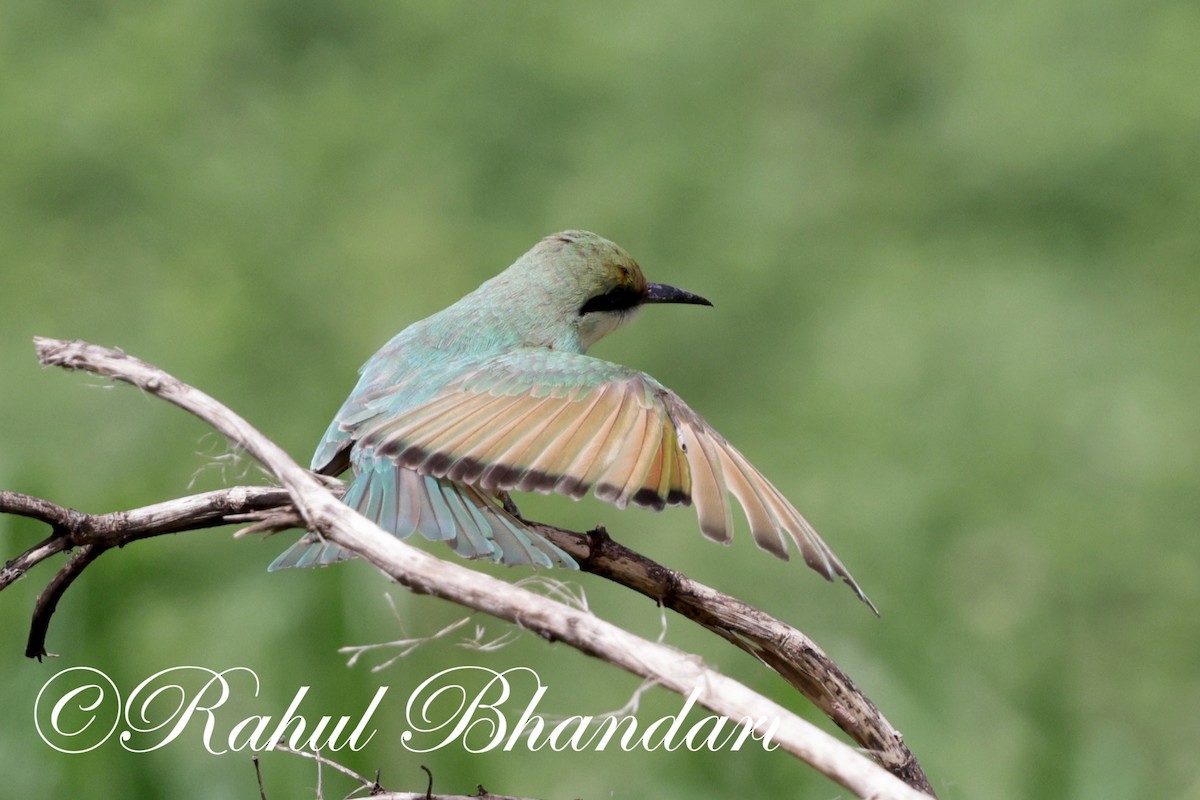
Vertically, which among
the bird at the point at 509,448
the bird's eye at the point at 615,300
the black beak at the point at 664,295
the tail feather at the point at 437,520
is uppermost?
the black beak at the point at 664,295

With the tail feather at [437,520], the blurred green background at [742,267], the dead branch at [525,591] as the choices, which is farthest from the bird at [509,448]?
the blurred green background at [742,267]

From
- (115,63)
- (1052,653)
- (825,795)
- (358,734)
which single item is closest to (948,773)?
(825,795)

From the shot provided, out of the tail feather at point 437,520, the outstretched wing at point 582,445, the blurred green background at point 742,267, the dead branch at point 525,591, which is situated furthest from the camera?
the blurred green background at point 742,267

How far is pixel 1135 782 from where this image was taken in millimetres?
2732

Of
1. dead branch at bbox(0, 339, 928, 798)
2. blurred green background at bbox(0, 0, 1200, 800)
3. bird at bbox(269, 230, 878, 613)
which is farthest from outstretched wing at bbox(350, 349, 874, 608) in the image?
blurred green background at bbox(0, 0, 1200, 800)

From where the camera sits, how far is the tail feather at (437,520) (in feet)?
7.00

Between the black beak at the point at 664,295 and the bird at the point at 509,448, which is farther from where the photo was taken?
the black beak at the point at 664,295

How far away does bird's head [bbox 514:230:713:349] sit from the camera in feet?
10.1

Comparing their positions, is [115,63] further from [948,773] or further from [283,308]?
[948,773]

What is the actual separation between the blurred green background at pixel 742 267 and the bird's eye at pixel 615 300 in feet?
2.49

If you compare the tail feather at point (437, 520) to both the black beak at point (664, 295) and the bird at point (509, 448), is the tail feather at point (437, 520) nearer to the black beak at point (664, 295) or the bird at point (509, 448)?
the bird at point (509, 448)

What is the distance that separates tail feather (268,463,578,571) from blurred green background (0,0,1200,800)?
67 cm

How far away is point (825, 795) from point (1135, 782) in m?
0.52

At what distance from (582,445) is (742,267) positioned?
10.5ft
